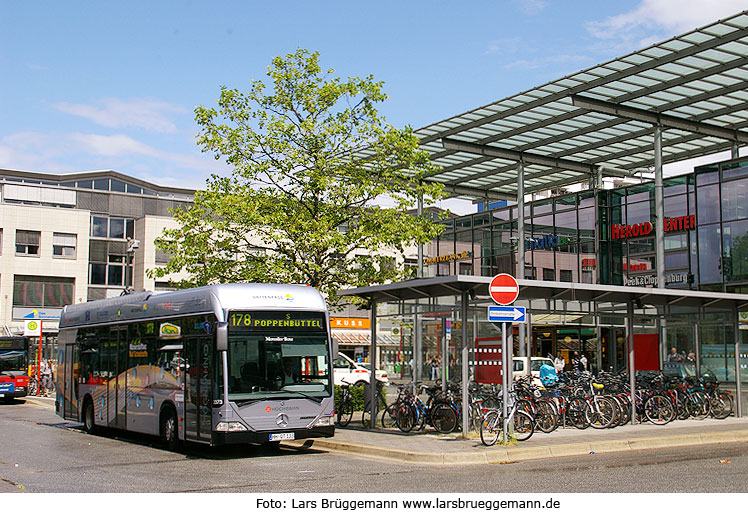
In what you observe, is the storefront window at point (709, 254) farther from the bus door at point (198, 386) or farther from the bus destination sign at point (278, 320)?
the bus door at point (198, 386)

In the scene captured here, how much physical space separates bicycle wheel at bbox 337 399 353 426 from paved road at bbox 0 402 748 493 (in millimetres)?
3369

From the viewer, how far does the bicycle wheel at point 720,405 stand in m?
21.0

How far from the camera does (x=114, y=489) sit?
430 inches

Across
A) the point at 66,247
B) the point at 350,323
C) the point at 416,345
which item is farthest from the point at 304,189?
the point at 66,247

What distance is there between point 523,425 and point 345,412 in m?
5.30

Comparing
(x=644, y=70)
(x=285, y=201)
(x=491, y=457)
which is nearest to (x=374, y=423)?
(x=491, y=457)

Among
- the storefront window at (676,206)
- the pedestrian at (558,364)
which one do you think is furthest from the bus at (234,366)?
the storefront window at (676,206)


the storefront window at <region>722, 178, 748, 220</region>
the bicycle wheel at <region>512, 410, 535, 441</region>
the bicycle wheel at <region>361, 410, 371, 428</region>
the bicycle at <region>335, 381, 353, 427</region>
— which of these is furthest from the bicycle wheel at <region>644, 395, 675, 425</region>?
the storefront window at <region>722, 178, 748, 220</region>

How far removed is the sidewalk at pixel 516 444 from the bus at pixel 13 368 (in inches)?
835

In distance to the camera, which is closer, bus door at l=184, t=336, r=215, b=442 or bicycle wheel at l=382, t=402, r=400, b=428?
bus door at l=184, t=336, r=215, b=442

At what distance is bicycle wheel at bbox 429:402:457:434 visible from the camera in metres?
17.0

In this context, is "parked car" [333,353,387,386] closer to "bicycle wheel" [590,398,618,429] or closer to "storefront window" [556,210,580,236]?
"storefront window" [556,210,580,236]

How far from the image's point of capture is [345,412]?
1997 centimetres
